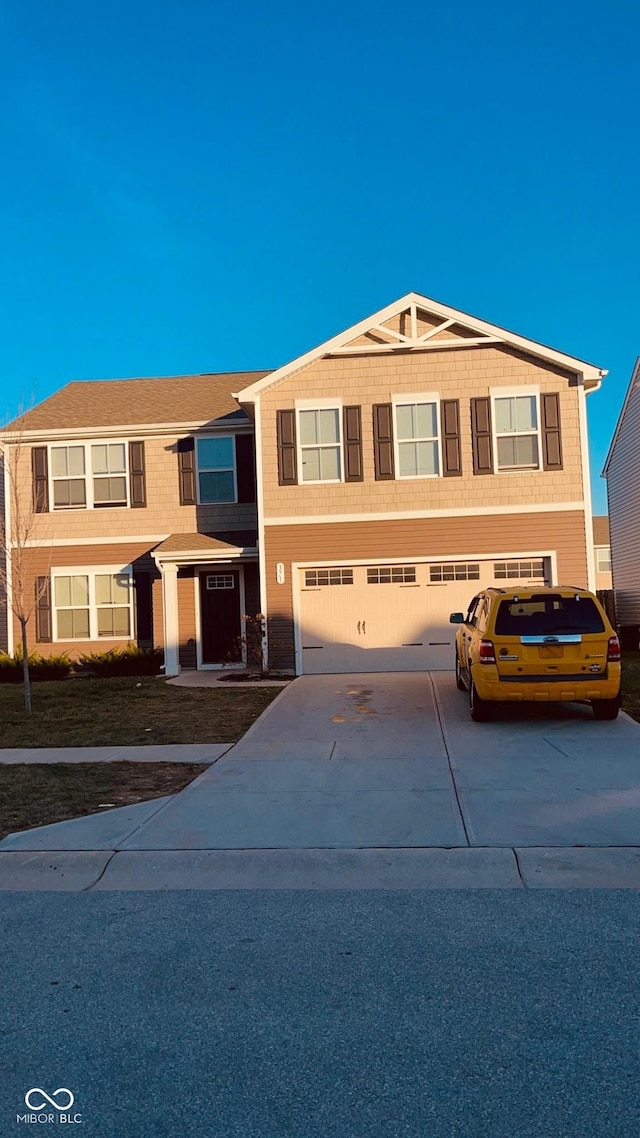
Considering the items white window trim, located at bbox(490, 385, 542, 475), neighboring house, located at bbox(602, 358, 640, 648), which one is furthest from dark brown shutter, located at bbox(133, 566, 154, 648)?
neighboring house, located at bbox(602, 358, 640, 648)

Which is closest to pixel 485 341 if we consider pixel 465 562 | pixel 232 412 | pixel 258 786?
pixel 465 562

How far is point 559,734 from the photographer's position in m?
10.6

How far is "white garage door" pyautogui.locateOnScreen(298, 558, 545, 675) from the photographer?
17.9m

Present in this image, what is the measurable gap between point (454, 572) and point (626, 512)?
14.1 meters

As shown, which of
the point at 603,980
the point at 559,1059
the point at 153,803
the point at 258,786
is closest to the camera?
the point at 559,1059

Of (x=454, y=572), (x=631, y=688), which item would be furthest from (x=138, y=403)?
(x=631, y=688)

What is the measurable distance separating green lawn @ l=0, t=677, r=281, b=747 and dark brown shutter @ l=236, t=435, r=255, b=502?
527cm

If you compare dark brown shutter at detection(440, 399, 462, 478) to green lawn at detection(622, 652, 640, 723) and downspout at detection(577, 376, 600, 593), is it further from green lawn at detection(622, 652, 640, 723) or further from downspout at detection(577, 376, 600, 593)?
green lawn at detection(622, 652, 640, 723)

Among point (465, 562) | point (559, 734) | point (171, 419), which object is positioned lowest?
point (559, 734)

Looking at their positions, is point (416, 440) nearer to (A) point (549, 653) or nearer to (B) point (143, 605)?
(B) point (143, 605)

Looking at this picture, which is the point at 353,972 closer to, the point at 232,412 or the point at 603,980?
the point at 603,980

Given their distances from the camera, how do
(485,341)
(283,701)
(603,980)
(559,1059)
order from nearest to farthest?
1. (559,1059)
2. (603,980)
3. (283,701)
4. (485,341)

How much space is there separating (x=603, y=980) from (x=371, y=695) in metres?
10.3

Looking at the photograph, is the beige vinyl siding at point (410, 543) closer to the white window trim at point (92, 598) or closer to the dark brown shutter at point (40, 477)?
the white window trim at point (92, 598)
